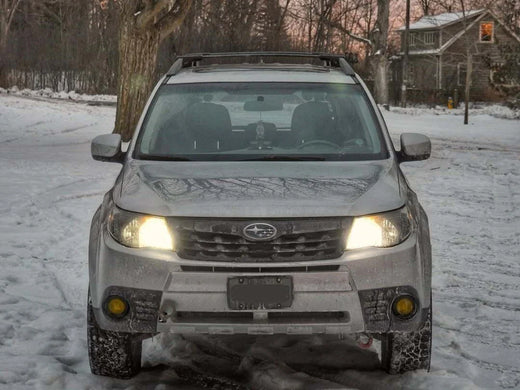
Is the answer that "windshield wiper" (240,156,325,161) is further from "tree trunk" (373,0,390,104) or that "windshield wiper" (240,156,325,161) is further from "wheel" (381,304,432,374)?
"tree trunk" (373,0,390,104)

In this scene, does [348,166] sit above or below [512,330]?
above

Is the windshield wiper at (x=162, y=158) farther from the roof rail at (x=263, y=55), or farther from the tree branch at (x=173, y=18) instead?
the tree branch at (x=173, y=18)

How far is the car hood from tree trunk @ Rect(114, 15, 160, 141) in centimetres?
1462

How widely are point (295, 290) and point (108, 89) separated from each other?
4496 centimetres

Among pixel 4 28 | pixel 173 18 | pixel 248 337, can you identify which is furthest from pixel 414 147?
pixel 4 28

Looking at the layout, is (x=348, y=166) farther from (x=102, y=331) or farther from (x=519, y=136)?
(x=519, y=136)

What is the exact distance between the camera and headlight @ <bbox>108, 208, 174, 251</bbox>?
4.40 m

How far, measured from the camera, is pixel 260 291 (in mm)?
4281

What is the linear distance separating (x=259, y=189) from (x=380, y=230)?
601mm

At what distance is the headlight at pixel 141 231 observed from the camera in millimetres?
4398

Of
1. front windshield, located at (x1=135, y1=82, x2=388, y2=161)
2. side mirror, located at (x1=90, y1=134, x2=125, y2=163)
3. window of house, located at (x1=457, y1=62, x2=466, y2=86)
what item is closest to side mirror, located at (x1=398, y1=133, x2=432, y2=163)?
front windshield, located at (x1=135, y1=82, x2=388, y2=161)

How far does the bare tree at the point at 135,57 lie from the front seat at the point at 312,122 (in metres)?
13.9

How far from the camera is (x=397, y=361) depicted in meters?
4.75

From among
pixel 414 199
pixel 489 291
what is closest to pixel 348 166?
pixel 414 199
